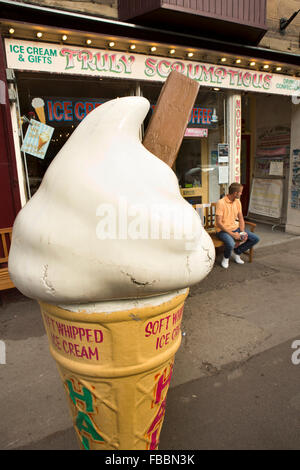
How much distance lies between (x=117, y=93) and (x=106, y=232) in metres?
5.34

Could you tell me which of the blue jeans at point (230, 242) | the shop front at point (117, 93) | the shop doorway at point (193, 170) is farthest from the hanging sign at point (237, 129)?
the blue jeans at point (230, 242)

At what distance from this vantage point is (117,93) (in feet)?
19.6

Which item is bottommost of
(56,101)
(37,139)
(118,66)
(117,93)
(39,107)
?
(37,139)

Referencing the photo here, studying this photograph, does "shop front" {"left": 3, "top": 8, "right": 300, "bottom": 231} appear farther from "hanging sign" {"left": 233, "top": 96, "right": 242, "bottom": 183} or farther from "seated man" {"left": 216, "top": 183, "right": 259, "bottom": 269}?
"seated man" {"left": 216, "top": 183, "right": 259, "bottom": 269}

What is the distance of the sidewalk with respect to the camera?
2436mm

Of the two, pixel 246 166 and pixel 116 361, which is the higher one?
pixel 246 166

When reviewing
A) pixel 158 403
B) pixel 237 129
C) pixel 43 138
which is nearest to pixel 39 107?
pixel 43 138

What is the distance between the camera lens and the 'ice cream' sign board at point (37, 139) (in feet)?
16.8

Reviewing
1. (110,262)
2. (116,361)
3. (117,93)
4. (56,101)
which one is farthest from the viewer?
(117,93)

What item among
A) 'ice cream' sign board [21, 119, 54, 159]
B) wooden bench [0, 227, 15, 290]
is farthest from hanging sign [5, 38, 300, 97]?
wooden bench [0, 227, 15, 290]

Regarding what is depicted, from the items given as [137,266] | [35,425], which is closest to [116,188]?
[137,266]

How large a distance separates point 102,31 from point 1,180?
2853mm

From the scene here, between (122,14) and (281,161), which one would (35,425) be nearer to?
(122,14)

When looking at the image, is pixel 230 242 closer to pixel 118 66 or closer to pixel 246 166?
pixel 118 66
